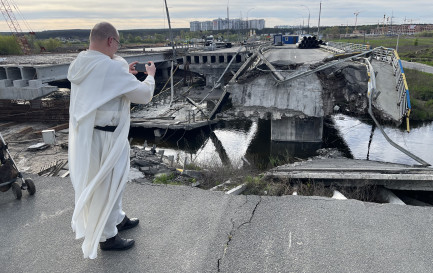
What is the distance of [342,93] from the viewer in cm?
1575

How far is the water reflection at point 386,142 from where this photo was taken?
640 inches

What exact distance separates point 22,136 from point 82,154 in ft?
48.7

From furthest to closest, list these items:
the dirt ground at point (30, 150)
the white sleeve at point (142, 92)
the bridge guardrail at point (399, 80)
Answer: the bridge guardrail at point (399, 80) → the dirt ground at point (30, 150) → the white sleeve at point (142, 92)

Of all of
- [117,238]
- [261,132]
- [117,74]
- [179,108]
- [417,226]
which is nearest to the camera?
[117,74]

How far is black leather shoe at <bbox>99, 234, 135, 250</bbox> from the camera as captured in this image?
345 cm

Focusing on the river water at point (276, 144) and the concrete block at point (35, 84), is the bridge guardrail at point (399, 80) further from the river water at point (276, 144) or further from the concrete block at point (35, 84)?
the concrete block at point (35, 84)

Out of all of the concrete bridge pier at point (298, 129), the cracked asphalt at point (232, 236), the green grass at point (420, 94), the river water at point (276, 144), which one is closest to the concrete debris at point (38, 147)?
the river water at point (276, 144)

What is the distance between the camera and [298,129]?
18703 mm

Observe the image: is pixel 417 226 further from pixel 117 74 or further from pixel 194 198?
pixel 117 74

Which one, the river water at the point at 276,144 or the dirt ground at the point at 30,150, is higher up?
the dirt ground at the point at 30,150

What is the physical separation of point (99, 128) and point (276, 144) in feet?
55.6

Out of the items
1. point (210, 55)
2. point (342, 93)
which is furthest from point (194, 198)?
point (210, 55)

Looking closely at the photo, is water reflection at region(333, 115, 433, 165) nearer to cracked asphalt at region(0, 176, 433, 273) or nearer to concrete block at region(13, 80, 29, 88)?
cracked asphalt at region(0, 176, 433, 273)

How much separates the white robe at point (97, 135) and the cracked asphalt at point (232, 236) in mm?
560
